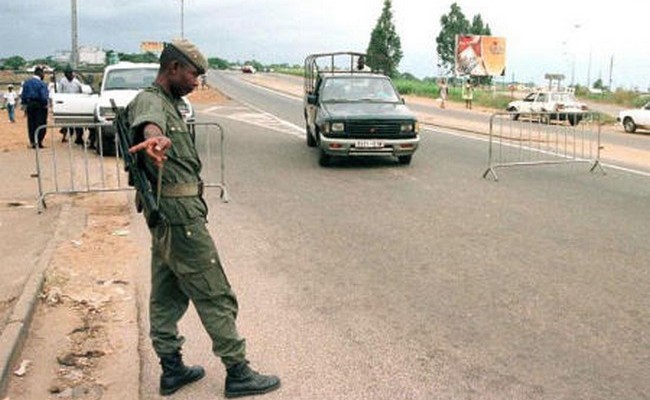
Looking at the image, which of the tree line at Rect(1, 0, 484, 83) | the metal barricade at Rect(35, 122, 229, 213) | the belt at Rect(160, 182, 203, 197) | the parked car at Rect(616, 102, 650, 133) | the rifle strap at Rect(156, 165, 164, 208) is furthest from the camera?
the tree line at Rect(1, 0, 484, 83)

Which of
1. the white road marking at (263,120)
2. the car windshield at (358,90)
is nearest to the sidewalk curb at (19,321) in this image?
the car windshield at (358,90)

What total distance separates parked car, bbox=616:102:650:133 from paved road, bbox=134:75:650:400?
16.6 m

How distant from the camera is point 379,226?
28.6 feet

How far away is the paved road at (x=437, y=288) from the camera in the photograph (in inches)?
176

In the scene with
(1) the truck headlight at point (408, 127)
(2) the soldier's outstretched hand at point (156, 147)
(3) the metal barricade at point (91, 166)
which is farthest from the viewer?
(1) the truck headlight at point (408, 127)

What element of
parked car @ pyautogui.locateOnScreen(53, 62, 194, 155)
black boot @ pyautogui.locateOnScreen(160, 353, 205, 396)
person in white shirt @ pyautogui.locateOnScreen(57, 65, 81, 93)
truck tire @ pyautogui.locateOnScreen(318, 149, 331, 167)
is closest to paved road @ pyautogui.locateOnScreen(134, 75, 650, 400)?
black boot @ pyautogui.locateOnScreen(160, 353, 205, 396)

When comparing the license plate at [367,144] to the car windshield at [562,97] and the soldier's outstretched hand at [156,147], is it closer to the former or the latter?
the soldier's outstretched hand at [156,147]

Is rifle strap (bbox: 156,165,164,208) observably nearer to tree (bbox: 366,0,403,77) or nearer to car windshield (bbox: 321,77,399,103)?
car windshield (bbox: 321,77,399,103)

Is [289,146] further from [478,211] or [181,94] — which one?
[181,94]

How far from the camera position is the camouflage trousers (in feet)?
13.2

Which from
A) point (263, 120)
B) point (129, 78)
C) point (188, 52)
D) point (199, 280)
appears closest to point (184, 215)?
point (199, 280)

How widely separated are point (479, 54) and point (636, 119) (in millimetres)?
32154

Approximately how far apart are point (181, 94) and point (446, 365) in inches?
91.9

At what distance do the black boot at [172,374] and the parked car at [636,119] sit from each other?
86.5ft
